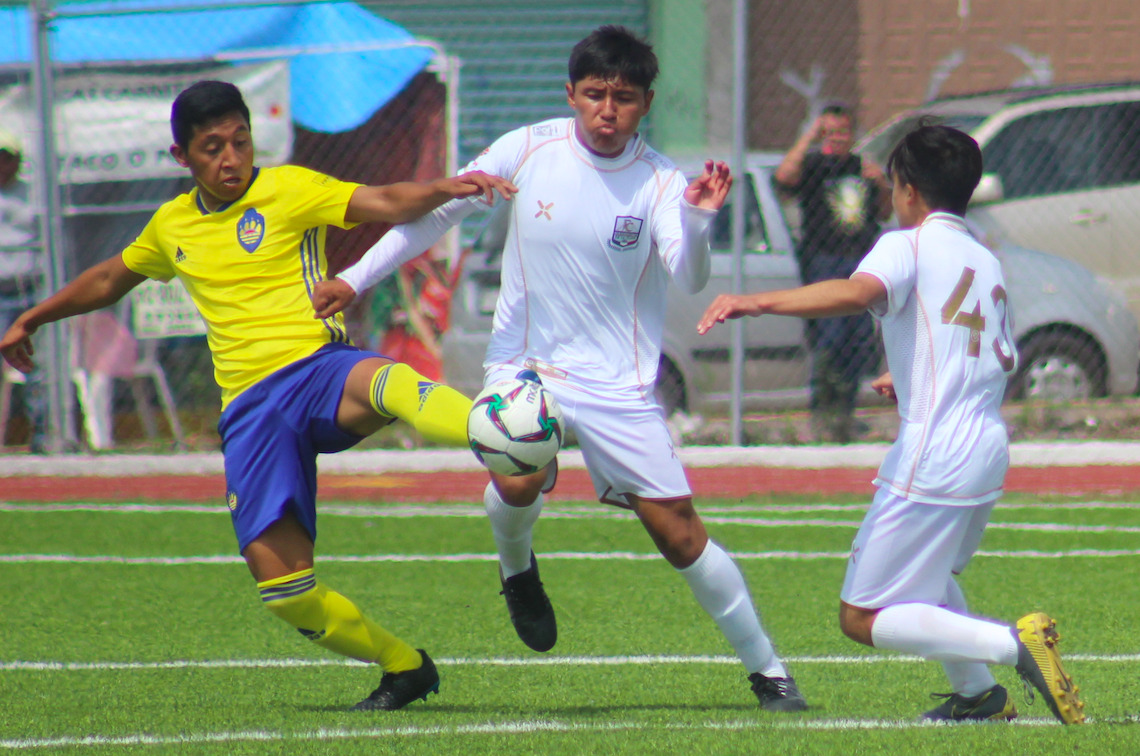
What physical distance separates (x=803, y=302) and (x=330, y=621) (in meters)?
1.63

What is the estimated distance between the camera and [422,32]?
1330 centimetres

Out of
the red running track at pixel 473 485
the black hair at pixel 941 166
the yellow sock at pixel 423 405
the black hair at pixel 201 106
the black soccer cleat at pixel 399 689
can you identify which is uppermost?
the black hair at pixel 201 106

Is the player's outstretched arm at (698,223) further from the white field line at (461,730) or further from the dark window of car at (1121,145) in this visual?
the dark window of car at (1121,145)

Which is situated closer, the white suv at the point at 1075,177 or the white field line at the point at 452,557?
the white field line at the point at 452,557

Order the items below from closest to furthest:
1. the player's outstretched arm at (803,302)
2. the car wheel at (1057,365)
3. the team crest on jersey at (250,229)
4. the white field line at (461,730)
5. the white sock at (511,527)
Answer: the player's outstretched arm at (803,302) → the white field line at (461,730) → the team crest on jersey at (250,229) → the white sock at (511,527) → the car wheel at (1057,365)

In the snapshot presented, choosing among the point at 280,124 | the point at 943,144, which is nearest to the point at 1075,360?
the point at 280,124

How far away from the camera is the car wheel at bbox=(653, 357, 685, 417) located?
30.4 ft

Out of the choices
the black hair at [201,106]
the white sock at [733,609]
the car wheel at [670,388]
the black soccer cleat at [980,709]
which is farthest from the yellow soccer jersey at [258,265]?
the car wheel at [670,388]

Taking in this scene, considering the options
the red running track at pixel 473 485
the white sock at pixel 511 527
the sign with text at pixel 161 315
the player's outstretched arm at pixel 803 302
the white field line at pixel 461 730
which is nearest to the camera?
the player's outstretched arm at pixel 803 302

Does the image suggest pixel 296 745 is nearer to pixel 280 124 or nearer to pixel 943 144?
pixel 943 144

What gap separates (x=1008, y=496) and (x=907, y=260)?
4.88 metres

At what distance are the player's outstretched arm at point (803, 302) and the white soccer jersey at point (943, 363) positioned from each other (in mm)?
95

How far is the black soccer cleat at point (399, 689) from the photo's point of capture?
13.5 feet

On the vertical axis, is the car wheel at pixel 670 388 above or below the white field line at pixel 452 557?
above
